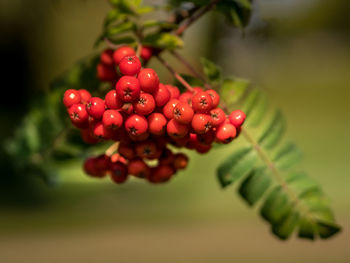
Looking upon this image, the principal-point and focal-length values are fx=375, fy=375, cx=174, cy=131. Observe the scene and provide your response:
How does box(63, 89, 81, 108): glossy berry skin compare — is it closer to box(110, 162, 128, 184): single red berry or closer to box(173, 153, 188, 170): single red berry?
box(110, 162, 128, 184): single red berry

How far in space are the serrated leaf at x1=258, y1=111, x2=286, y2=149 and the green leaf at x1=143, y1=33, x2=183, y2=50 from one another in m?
0.47

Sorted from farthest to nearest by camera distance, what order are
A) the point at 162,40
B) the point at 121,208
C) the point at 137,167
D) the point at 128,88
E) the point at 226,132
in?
the point at 121,208
the point at 162,40
the point at 137,167
the point at 226,132
the point at 128,88

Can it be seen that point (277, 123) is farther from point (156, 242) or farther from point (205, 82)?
point (156, 242)

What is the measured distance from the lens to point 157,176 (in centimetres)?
124

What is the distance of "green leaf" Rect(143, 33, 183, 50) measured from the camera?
4.21ft

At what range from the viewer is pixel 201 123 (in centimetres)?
100

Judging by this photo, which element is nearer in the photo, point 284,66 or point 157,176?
point 157,176

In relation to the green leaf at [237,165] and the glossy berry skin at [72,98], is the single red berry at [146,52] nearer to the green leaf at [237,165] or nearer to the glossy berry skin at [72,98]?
the glossy berry skin at [72,98]

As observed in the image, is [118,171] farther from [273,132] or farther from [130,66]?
[273,132]

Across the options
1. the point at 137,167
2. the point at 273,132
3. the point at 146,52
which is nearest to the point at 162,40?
the point at 146,52

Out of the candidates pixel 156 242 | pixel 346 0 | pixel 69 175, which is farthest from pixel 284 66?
pixel 69 175

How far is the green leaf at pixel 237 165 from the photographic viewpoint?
1.37 m

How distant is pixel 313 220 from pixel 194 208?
558 centimetres

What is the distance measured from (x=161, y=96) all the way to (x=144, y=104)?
0.20ft
